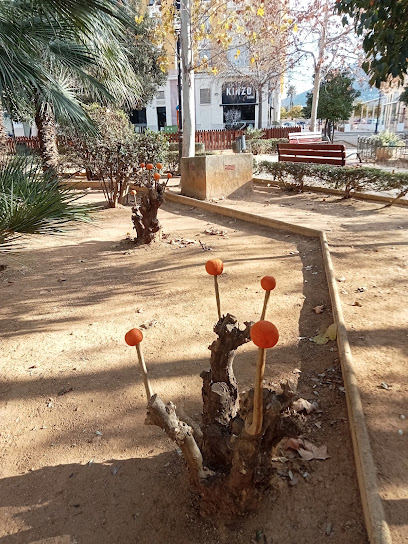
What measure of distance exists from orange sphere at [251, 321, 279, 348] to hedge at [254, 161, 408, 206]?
750cm

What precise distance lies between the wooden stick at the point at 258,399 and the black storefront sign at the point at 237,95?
132 ft

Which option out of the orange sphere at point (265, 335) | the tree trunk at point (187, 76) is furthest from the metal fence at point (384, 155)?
the orange sphere at point (265, 335)

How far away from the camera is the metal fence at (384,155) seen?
14883mm

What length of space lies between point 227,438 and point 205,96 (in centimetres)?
4120

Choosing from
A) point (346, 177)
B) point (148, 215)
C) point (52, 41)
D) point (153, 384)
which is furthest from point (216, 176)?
point (153, 384)

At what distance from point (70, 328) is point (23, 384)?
0.83m

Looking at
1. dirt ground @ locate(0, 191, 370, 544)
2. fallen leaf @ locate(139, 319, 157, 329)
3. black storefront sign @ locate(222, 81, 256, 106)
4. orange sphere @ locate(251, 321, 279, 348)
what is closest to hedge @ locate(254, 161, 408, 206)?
dirt ground @ locate(0, 191, 370, 544)

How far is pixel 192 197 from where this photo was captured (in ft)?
31.3

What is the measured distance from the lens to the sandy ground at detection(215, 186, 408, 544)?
6.01 feet

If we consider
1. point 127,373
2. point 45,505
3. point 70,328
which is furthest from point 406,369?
point 70,328

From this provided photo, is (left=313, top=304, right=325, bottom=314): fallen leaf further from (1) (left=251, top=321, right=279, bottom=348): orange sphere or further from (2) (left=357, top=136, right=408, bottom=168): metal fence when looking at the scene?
(2) (left=357, top=136, right=408, bottom=168): metal fence

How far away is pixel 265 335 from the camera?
985mm

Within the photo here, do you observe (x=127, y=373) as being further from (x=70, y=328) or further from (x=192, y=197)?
(x=192, y=197)

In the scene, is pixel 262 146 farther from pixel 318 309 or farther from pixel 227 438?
pixel 227 438
